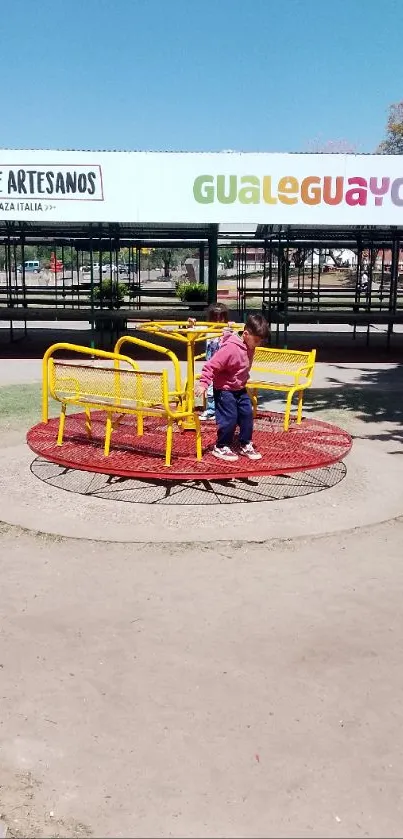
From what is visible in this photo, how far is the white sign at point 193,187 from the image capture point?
1350 cm

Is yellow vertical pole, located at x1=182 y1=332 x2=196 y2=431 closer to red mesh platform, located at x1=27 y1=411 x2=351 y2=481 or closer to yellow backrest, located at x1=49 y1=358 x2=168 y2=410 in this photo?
red mesh platform, located at x1=27 y1=411 x2=351 y2=481

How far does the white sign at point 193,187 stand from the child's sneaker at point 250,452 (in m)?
7.96

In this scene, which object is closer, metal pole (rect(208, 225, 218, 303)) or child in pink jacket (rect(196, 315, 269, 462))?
child in pink jacket (rect(196, 315, 269, 462))

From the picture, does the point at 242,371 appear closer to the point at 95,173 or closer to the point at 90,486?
the point at 90,486

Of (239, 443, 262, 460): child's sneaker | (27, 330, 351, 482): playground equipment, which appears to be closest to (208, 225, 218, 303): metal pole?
(27, 330, 351, 482): playground equipment

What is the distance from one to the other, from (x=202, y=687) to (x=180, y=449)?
11.9ft

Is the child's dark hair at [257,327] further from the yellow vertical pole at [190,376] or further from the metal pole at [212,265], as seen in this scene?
the metal pole at [212,265]

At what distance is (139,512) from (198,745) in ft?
9.18

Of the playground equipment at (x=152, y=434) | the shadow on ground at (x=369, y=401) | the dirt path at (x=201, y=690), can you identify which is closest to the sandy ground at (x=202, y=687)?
the dirt path at (x=201, y=690)

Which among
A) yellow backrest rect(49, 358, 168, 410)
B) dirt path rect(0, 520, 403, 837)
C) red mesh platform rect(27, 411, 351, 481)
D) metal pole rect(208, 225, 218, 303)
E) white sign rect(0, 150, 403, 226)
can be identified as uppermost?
white sign rect(0, 150, 403, 226)

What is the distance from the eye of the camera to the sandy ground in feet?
8.54

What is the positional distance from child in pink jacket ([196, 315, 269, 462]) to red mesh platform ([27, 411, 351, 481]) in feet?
0.62

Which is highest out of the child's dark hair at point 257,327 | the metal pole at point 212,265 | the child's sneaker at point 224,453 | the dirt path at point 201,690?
the metal pole at point 212,265

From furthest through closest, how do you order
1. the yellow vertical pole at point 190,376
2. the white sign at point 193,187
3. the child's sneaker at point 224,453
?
the white sign at point 193,187 → the yellow vertical pole at point 190,376 → the child's sneaker at point 224,453
